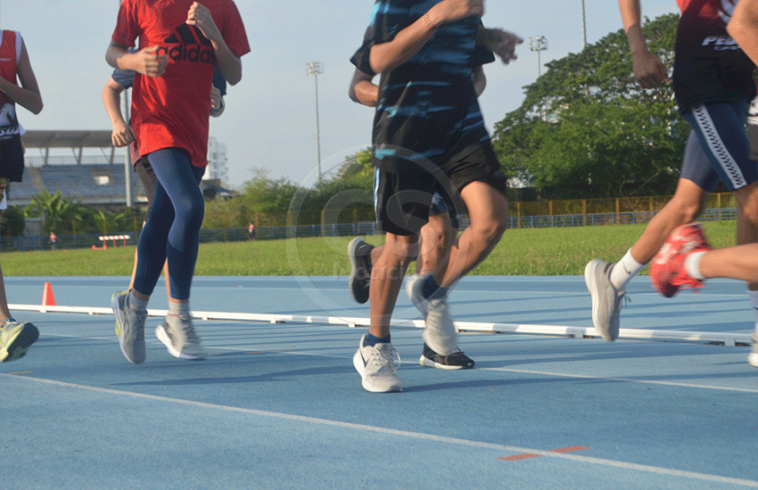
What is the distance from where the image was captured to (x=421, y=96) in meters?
3.73

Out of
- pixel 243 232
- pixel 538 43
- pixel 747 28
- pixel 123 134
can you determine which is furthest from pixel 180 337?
pixel 538 43

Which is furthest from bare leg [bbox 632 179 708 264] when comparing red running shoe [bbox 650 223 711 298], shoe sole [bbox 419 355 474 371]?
shoe sole [bbox 419 355 474 371]

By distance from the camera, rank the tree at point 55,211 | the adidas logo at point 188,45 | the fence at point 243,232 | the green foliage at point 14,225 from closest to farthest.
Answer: the adidas logo at point 188,45
the fence at point 243,232
the green foliage at point 14,225
the tree at point 55,211

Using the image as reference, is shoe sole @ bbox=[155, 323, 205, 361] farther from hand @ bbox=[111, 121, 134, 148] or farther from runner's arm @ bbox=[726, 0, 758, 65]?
runner's arm @ bbox=[726, 0, 758, 65]

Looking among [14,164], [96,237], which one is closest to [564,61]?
[96,237]

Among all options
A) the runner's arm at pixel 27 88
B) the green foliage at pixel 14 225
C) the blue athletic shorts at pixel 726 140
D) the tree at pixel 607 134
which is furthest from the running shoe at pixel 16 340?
the tree at pixel 607 134

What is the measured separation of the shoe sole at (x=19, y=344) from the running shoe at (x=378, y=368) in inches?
77.0

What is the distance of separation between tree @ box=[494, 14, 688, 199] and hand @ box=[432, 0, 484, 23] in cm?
5094

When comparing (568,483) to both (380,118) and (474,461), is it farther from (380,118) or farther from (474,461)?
(380,118)

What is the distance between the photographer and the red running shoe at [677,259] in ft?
11.5

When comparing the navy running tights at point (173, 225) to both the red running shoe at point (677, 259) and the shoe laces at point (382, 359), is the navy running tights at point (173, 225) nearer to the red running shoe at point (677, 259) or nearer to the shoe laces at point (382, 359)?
the shoe laces at point (382, 359)

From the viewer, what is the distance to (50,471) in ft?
8.33

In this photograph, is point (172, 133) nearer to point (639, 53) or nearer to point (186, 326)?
point (186, 326)

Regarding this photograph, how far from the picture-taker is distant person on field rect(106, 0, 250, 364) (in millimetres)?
4574
